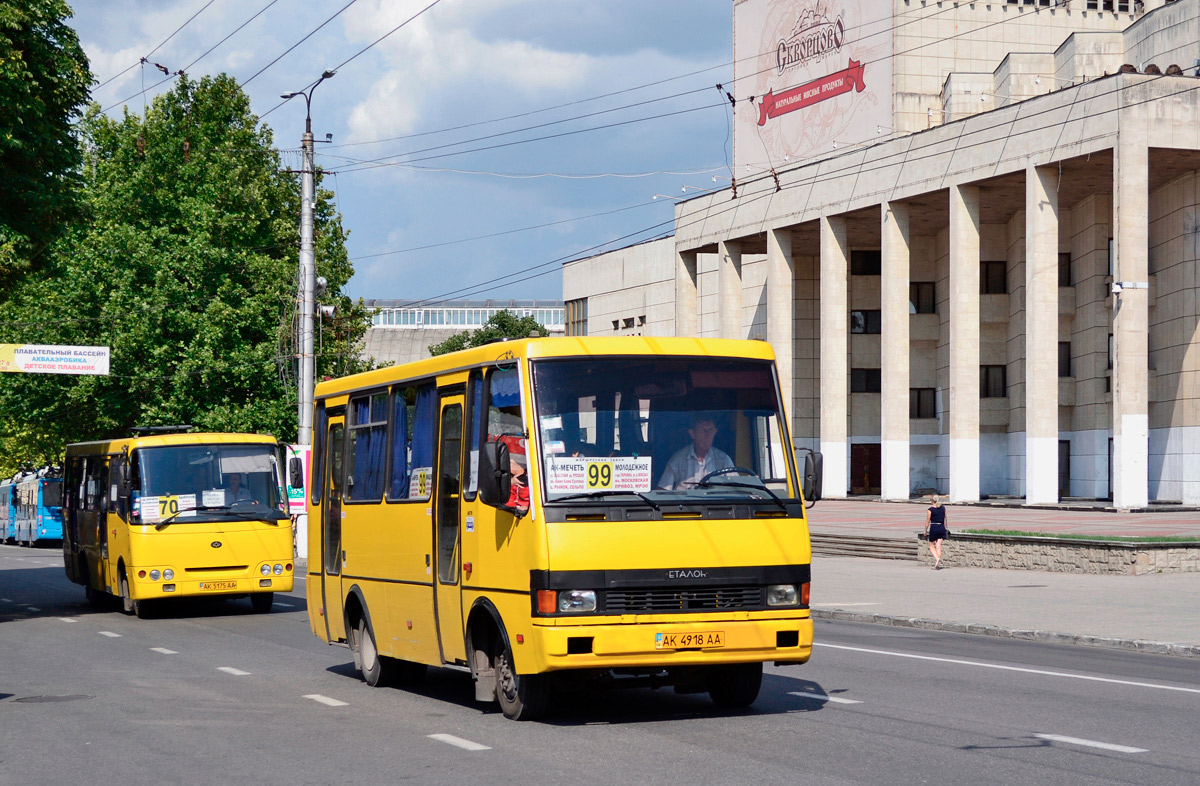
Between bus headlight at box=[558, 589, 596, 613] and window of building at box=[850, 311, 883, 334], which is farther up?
window of building at box=[850, 311, 883, 334]

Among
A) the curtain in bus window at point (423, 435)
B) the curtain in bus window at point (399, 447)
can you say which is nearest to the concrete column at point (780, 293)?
the curtain in bus window at point (399, 447)

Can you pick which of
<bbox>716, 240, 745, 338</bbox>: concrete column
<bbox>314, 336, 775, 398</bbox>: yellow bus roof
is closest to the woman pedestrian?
<bbox>314, 336, 775, 398</bbox>: yellow bus roof

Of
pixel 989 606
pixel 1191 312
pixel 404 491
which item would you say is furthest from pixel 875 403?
pixel 404 491

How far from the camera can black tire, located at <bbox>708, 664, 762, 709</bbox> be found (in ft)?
35.5

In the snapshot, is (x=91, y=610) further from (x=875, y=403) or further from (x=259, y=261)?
(x=875, y=403)

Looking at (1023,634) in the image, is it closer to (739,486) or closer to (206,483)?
(739,486)

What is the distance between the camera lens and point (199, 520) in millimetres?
22250

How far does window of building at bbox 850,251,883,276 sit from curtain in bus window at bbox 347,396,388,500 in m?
59.5

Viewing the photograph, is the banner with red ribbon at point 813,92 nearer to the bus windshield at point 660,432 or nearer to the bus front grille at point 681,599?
the bus windshield at point 660,432

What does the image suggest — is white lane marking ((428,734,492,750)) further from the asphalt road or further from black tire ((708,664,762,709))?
black tire ((708,664,762,709))

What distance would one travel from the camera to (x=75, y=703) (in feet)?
40.1

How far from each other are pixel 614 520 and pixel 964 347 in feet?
157

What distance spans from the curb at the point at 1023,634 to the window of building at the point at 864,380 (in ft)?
159

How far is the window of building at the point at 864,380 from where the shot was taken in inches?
2768
